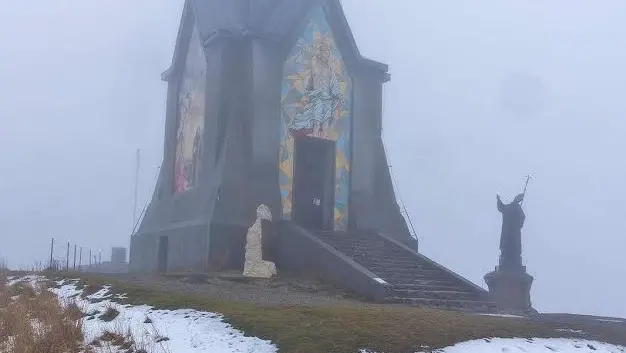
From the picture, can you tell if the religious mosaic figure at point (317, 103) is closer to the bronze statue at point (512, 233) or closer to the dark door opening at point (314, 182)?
the dark door opening at point (314, 182)

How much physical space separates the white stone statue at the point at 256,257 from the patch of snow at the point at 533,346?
9.40 m

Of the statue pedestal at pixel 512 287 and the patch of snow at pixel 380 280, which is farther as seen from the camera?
the statue pedestal at pixel 512 287

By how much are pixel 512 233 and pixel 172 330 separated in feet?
46.1

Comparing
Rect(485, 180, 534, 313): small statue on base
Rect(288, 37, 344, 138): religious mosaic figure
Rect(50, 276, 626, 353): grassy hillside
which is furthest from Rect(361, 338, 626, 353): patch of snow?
Rect(288, 37, 344, 138): religious mosaic figure

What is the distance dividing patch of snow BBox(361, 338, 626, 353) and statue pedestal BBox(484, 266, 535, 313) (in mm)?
9383

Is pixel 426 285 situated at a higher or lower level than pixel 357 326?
higher

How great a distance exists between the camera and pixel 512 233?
73.8ft

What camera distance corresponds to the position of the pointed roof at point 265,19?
22.8 metres

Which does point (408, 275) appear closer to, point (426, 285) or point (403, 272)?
point (403, 272)

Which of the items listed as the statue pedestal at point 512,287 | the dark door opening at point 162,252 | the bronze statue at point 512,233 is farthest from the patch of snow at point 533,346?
the dark door opening at point 162,252

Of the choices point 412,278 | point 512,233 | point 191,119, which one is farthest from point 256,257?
point 512,233

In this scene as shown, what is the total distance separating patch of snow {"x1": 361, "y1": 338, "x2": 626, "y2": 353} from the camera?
10.3 metres

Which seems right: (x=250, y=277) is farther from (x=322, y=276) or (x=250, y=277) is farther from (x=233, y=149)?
(x=233, y=149)

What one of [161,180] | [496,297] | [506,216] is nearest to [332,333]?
[496,297]
